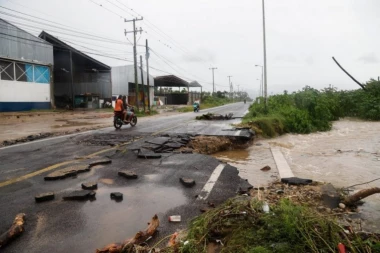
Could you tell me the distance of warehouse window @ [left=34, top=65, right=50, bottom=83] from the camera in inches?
1113

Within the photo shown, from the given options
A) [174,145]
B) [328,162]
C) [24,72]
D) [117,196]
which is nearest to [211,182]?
[117,196]

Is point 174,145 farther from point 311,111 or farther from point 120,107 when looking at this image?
point 311,111

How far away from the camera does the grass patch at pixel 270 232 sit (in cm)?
248

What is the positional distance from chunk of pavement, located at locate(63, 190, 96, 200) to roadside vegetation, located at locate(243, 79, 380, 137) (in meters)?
8.67

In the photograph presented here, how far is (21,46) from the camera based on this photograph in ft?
87.7

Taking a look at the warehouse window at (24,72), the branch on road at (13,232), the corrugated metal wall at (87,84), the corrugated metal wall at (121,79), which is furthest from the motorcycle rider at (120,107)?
the corrugated metal wall at (121,79)

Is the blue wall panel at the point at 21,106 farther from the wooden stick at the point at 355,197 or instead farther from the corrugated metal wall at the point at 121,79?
the wooden stick at the point at 355,197

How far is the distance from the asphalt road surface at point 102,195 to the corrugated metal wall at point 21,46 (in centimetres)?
2252

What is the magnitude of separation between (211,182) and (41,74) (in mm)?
28915

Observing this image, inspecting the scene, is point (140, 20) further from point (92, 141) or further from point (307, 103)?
point (92, 141)

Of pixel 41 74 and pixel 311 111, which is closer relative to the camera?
pixel 311 111

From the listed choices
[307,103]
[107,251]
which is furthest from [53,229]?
[307,103]

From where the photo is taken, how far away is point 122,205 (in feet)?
12.8

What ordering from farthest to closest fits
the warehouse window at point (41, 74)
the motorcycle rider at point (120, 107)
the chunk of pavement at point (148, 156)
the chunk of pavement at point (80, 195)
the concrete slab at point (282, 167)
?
the warehouse window at point (41, 74), the motorcycle rider at point (120, 107), the chunk of pavement at point (148, 156), the concrete slab at point (282, 167), the chunk of pavement at point (80, 195)
